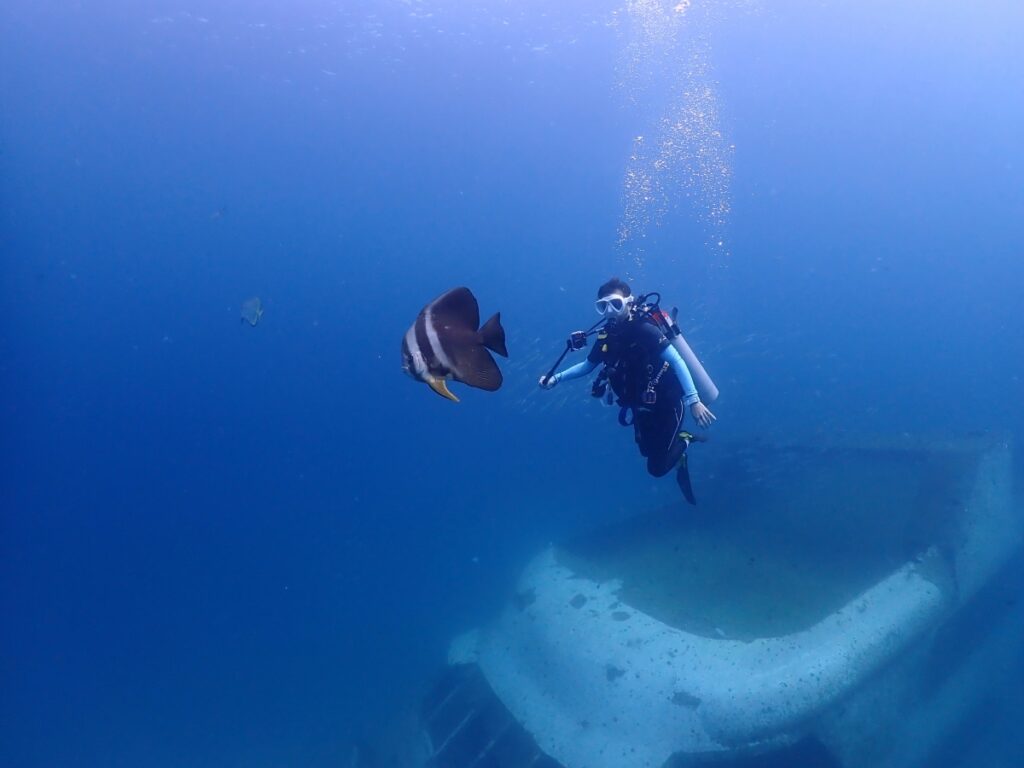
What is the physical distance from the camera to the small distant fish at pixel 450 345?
2154 millimetres

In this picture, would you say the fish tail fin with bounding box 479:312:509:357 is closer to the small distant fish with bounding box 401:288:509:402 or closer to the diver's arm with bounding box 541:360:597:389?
the small distant fish with bounding box 401:288:509:402

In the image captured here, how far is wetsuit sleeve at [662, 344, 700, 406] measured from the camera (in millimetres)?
4699

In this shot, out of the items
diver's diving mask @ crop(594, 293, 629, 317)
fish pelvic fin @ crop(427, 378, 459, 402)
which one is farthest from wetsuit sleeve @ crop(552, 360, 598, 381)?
fish pelvic fin @ crop(427, 378, 459, 402)

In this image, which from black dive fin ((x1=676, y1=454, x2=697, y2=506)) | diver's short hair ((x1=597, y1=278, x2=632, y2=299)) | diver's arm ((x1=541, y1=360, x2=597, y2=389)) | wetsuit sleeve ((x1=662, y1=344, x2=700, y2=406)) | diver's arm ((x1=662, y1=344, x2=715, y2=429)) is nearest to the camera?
diver's arm ((x1=662, y1=344, x2=715, y2=429))

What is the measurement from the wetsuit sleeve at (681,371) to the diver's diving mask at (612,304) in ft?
1.59

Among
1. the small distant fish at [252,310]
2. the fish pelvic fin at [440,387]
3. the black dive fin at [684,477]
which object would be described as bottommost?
the fish pelvic fin at [440,387]

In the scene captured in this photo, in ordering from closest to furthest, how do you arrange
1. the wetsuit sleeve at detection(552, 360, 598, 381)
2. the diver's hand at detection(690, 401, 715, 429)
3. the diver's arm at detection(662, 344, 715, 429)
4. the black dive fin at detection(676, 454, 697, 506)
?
the diver's hand at detection(690, 401, 715, 429) → the diver's arm at detection(662, 344, 715, 429) → the wetsuit sleeve at detection(552, 360, 598, 381) → the black dive fin at detection(676, 454, 697, 506)

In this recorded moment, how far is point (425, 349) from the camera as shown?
215cm

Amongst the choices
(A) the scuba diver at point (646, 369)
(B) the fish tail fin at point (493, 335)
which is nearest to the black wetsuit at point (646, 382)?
(A) the scuba diver at point (646, 369)

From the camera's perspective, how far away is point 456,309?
2.27 meters

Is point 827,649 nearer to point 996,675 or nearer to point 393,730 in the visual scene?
point 996,675

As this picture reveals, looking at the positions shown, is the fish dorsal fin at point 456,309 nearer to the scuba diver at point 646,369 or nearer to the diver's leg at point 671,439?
the scuba diver at point 646,369

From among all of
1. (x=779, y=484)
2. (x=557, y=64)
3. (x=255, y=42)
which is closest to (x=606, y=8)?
(x=557, y=64)

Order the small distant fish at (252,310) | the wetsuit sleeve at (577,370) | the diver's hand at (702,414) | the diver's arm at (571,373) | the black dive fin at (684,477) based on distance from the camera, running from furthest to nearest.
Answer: the small distant fish at (252,310), the black dive fin at (684,477), the wetsuit sleeve at (577,370), the diver's arm at (571,373), the diver's hand at (702,414)
